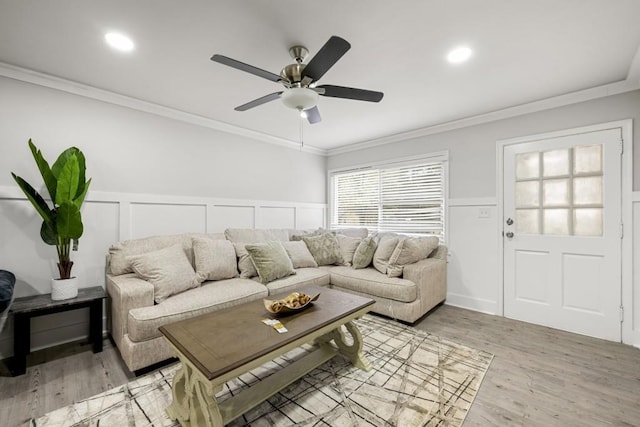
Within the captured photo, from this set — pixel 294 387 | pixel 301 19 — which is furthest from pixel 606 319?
pixel 301 19

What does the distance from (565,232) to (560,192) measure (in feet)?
1.41

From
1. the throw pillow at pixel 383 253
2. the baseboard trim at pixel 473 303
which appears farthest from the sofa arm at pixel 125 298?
the baseboard trim at pixel 473 303

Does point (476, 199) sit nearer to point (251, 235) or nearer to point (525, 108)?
point (525, 108)

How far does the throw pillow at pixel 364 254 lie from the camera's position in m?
3.46

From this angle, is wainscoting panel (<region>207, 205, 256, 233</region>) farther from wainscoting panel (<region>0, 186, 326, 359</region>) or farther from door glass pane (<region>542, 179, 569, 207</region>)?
door glass pane (<region>542, 179, 569, 207</region>)

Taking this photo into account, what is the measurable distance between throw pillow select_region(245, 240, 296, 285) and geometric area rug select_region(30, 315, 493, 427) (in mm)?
830

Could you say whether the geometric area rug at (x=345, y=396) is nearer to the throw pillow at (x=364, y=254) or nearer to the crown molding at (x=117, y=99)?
the throw pillow at (x=364, y=254)

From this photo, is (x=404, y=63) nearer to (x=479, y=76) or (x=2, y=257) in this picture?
(x=479, y=76)

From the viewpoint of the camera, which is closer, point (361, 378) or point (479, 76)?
point (361, 378)

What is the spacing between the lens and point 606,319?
8.64 ft

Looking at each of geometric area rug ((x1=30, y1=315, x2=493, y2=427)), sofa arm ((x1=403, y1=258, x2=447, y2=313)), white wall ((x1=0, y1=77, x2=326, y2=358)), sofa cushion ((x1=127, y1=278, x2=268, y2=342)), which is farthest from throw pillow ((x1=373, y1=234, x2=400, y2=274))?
white wall ((x1=0, y1=77, x2=326, y2=358))

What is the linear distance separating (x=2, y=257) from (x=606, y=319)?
18.0 feet

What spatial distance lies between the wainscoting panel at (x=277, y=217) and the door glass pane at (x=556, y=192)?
3.34 m

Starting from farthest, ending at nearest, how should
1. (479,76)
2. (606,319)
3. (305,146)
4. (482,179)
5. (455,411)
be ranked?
(305,146)
(482,179)
(606,319)
(479,76)
(455,411)
